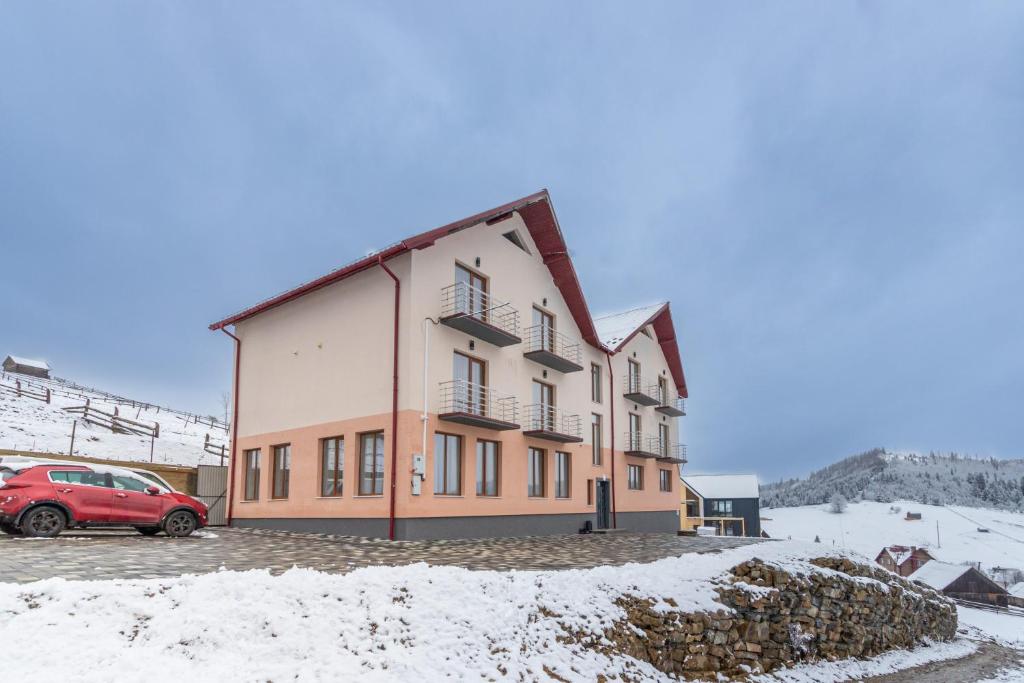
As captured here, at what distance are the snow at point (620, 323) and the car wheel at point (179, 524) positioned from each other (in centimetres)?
1672

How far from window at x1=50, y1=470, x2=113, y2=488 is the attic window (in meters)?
13.1

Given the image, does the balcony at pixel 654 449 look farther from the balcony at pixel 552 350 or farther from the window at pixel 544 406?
the window at pixel 544 406

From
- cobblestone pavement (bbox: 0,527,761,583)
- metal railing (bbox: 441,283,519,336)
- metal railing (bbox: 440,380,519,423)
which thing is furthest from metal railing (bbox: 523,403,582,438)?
cobblestone pavement (bbox: 0,527,761,583)

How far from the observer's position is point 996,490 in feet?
519

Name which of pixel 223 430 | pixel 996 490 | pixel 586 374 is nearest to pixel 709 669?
pixel 586 374

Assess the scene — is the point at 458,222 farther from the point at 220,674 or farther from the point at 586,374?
the point at 220,674

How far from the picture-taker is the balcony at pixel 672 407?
3247cm

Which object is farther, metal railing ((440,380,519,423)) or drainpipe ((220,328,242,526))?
drainpipe ((220,328,242,526))

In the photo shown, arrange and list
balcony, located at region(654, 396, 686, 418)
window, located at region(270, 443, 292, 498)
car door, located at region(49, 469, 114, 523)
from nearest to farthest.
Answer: car door, located at region(49, 469, 114, 523)
window, located at region(270, 443, 292, 498)
balcony, located at region(654, 396, 686, 418)

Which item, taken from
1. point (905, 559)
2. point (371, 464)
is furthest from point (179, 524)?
point (905, 559)

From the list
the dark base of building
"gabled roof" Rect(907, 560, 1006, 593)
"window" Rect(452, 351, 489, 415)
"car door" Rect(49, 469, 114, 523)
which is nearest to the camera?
"car door" Rect(49, 469, 114, 523)

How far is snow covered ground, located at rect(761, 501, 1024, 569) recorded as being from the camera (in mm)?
95125

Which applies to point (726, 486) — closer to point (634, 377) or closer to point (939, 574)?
point (939, 574)

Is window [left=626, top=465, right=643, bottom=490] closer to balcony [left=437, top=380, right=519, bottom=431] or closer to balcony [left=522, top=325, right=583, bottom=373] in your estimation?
balcony [left=522, top=325, right=583, bottom=373]
